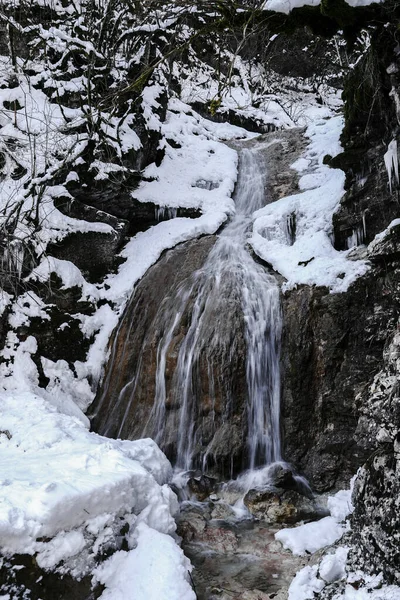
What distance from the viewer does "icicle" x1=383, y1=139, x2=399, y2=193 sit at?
21.3ft

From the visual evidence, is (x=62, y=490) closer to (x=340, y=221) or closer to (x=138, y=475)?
(x=138, y=475)

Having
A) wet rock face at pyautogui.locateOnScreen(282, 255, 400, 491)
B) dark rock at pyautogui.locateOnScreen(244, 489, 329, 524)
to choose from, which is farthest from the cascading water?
dark rock at pyautogui.locateOnScreen(244, 489, 329, 524)

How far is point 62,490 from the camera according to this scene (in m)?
3.65

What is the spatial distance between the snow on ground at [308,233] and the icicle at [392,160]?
132cm

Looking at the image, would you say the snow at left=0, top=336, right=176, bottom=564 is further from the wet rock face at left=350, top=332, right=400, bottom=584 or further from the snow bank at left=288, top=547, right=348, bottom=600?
the wet rock face at left=350, top=332, right=400, bottom=584

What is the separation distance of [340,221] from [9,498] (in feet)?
21.1

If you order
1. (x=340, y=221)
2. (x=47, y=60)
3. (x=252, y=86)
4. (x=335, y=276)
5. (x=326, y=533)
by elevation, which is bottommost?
(x=326, y=533)

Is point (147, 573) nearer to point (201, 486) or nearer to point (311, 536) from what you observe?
point (311, 536)

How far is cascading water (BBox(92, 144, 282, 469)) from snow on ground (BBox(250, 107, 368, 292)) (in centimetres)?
48

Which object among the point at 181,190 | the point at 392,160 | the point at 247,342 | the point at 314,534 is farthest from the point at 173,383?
the point at 181,190

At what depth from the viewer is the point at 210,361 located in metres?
6.87

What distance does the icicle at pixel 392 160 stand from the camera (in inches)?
255

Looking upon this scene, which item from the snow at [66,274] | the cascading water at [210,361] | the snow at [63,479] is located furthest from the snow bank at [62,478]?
the snow at [66,274]

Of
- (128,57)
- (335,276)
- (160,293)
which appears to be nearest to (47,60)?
(128,57)
